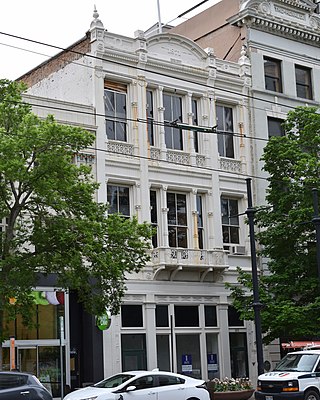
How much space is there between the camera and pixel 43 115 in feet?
107

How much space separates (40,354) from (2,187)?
9.11m

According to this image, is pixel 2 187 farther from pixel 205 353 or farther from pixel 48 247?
pixel 205 353

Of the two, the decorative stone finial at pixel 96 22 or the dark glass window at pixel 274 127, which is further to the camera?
the dark glass window at pixel 274 127

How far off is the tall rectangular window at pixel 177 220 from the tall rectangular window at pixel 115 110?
341cm

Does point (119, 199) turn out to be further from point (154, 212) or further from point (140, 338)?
point (140, 338)

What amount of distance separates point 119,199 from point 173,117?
16.3 feet

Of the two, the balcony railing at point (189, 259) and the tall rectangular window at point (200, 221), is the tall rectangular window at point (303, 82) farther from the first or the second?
the balcony railing at point (189, 259)

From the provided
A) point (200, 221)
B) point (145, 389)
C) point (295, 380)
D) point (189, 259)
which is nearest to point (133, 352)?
point (189, 259)

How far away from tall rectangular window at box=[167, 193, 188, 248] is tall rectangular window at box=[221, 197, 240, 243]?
221 cm

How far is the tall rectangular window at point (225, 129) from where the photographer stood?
125ft

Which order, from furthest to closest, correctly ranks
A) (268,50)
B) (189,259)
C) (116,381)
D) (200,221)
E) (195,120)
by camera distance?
1. (268,50)
2. (195,120)
3. (200,221)
4. (189,259)
5. (116,381)

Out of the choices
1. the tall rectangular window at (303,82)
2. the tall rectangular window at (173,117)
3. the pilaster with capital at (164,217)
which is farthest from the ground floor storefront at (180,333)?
the tall rectangular window at (303,82)

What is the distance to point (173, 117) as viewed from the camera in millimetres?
36656

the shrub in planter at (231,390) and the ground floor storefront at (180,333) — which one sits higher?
the ground floor storefront at (180,333)
